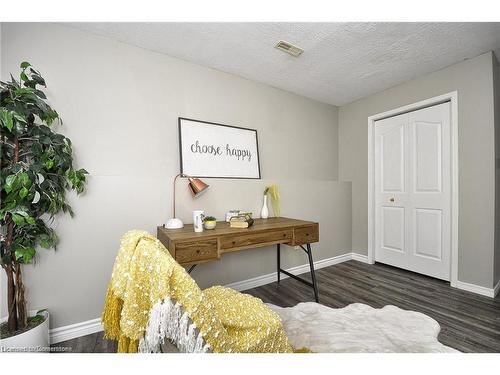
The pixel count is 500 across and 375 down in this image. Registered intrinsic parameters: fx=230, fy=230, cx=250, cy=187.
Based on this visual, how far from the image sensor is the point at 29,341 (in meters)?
1.27

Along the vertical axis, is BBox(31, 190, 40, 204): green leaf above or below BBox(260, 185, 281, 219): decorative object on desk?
above

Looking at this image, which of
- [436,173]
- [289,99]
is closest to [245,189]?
[289,99]

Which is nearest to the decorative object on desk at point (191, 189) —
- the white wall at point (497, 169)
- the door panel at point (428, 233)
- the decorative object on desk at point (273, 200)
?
the decorative object on desk at point (273, 200)

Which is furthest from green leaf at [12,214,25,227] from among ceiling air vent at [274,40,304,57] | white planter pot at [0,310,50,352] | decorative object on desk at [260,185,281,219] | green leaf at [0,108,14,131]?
ceiling air vent at [274,40,304,57]

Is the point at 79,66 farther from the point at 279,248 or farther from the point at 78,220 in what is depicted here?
the point at 279,248

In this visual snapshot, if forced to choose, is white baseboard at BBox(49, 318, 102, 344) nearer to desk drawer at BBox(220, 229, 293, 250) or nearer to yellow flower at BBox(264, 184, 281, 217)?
desk drawer at BBox(220, 229, 293, 250)

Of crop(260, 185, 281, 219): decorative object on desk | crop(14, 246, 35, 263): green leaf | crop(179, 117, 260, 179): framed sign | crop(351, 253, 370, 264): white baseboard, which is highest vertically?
crop(179, 117, 260, 179): framed sign

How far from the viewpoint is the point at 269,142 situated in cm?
266

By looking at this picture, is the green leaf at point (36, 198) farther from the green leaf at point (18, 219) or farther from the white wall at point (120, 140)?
the white wall at point (120, 140)

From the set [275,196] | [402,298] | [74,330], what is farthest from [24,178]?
[402,298]

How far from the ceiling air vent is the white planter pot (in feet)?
8.50

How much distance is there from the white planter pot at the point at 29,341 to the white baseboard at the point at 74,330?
0.68 feet

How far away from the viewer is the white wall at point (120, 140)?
1.61 m

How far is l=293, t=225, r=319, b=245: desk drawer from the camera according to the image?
6.78ft
